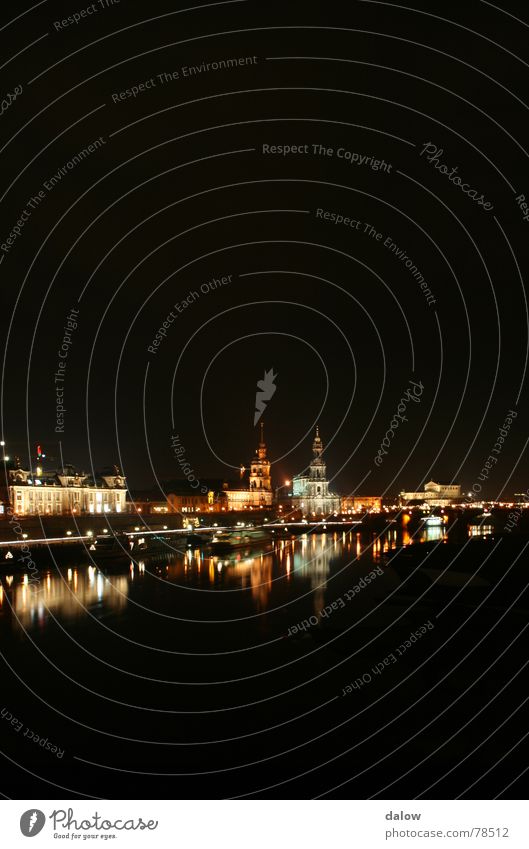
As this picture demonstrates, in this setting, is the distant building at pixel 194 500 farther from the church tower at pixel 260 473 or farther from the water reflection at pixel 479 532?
the water reflection at pixel 479 532

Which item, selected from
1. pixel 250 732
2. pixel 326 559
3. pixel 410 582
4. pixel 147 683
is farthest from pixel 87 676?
pixel 326 559

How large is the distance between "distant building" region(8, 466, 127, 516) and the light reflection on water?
2009 cm

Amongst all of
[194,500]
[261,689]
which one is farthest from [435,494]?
[261,689]

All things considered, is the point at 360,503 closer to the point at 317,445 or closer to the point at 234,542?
the point at 317,445

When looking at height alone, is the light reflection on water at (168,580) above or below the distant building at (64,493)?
below

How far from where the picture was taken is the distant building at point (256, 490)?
129375 millimetres

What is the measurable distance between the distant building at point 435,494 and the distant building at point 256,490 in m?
40.3

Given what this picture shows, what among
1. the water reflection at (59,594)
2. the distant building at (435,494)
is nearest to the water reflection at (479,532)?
the water reflection at (59,594)

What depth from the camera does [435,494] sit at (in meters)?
171

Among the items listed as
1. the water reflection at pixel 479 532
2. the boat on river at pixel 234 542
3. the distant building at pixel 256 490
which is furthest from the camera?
the distant building at pixel 256 490

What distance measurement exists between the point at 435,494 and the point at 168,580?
143992mm

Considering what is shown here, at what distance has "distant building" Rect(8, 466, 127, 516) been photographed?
2623 inches

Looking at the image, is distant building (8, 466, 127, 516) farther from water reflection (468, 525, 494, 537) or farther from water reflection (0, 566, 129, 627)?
water reflection (468, 525, 494, 537)
